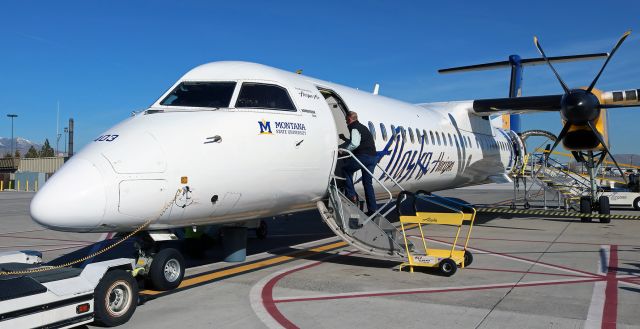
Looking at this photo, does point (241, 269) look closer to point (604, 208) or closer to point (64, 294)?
point (64, 294)

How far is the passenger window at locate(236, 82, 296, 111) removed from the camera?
309 inches

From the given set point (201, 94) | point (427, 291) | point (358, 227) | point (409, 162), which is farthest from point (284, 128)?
point (409, 162)

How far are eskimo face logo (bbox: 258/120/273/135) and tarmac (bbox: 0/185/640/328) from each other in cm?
221

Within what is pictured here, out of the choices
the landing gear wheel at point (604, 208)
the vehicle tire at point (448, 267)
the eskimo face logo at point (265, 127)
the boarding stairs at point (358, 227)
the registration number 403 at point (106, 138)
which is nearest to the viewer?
A: the registration number 403 at point (106, 138)

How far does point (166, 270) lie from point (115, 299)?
126 centimetres

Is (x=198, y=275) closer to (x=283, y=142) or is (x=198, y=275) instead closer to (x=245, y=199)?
(x=245, y=199)

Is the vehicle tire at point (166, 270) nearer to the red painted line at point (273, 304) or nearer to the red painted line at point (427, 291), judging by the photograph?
the red painted line at point (273, 304)

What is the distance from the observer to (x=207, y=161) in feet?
22.3

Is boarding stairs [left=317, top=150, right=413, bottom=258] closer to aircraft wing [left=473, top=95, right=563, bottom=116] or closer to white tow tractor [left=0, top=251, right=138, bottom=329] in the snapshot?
white tow tractor [left=0, top=251, right=138, bottom=329]

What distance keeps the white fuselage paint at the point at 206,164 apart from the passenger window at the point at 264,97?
125 millimetres

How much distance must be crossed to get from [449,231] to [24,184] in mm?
55586

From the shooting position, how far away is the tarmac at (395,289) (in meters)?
5.88

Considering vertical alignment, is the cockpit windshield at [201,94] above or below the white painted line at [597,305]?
above

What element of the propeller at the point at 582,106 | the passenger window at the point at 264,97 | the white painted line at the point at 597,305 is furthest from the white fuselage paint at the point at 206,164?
the propeller at the point at 582,106
